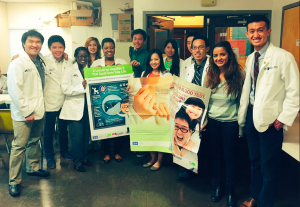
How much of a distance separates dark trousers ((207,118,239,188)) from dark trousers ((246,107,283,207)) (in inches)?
5.5

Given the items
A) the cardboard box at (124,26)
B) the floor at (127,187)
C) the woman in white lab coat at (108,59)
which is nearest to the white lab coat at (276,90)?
the floor at (127,187)

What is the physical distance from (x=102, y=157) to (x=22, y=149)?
1.09m

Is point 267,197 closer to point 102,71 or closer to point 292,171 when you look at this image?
point 292,171

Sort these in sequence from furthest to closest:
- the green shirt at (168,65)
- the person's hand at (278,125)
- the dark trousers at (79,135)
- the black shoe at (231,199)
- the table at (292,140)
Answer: the green shirt at (168,65) < the dark trousers at (79,135) < the black shoe at (231,199) < the person's hand at (278,125) < the table at (292,140)

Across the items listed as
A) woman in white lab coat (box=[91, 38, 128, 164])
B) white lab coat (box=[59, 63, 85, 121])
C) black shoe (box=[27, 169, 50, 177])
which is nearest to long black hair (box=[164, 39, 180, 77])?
woman in white lab coat (box=[91, 38, 128, 164])

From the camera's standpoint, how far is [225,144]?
2.14 meters

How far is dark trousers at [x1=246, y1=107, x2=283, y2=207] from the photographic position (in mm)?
1812

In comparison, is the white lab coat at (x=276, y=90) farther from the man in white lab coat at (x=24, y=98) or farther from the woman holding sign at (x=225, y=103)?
the man in white lab coat at (x=24, y=98)

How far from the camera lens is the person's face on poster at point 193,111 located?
220 cm

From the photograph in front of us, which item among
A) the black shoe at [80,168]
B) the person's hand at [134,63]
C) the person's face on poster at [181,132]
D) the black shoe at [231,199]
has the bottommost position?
the black shoe at [80,168]

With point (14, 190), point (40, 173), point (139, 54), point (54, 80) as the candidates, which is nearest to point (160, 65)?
point (139, 54)

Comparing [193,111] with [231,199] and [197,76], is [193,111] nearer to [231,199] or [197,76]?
[197,76]

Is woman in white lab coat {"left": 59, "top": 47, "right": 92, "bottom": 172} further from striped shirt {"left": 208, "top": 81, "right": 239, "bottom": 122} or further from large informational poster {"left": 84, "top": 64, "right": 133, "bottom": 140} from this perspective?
striped shirt {"left": 208, "top": 81, "right": 239, "bottom": 122}

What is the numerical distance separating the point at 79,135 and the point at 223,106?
5.46ft
